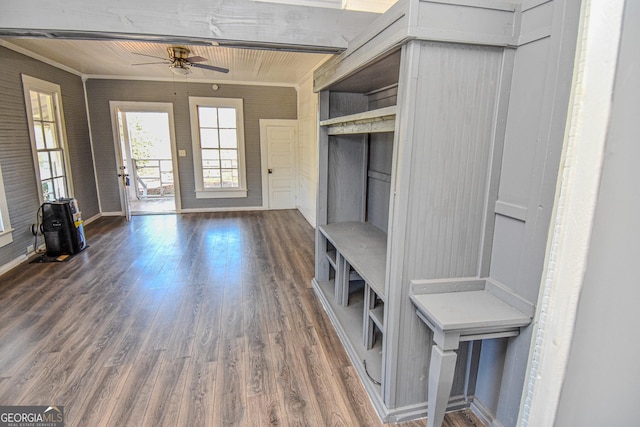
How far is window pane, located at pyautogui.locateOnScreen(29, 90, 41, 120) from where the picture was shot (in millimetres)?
4512

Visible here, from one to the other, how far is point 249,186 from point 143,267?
345cm

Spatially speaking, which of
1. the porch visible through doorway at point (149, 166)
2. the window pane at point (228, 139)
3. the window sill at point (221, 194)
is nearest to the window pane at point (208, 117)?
the window pane at point (228, 139)

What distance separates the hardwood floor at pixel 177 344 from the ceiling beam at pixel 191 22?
2.17 metres

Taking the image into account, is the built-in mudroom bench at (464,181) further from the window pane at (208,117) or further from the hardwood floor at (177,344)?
the window pane at (208,117)

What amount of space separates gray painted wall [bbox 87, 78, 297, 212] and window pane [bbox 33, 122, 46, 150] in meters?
1.67

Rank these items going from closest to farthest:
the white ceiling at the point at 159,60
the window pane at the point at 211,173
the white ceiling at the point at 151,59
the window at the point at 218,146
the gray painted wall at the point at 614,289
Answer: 1. the gray painted wall at the point at 614,289
2. the white ceiling at the point at 159,60
3. the white ceiling at the point at 151,59
4. the window at the point at 218,146
5. the window pane at the point at 211,173

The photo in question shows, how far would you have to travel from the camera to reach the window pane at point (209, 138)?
687 cm

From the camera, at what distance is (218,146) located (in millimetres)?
6980

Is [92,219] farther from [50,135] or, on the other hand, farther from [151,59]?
[151,59]

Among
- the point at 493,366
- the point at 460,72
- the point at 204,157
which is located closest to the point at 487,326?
the point at 493,366

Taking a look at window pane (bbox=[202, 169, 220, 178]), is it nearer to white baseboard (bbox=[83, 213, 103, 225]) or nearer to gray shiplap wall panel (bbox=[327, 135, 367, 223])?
white baseboard (bbox=[83, 213, 103, 225])

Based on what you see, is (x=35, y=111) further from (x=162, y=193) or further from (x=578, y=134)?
(x=578, y=134)

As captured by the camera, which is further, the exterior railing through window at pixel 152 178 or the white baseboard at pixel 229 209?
the exterior railing through window at pixel 152 178
